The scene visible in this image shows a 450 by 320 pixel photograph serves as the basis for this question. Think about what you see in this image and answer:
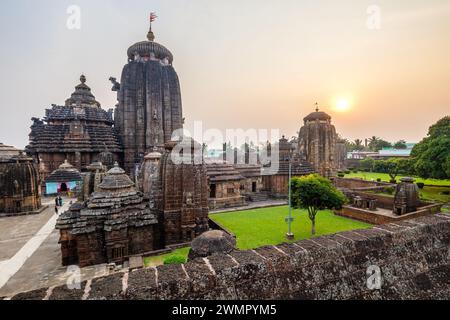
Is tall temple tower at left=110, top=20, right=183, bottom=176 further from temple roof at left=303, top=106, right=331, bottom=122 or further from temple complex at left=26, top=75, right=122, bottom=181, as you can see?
temple roof at left=303, top=106, right=331, bottom=122

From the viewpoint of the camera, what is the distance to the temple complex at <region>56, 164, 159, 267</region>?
1052 centimetres

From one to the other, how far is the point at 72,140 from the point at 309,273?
3511cm

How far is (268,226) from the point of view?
1569cm

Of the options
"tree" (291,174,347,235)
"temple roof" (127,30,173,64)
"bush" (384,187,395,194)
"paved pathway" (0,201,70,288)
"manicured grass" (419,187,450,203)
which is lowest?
"paved pathway" (0,201,70,288)

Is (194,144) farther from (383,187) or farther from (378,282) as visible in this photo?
(383,187)

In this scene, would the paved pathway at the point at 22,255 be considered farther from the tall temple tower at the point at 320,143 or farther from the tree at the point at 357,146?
the tree at the point at 357,146

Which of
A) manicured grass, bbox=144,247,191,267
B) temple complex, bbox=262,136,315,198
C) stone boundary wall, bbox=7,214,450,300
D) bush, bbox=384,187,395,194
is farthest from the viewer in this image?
temple complex, bbox=262,136,315,198

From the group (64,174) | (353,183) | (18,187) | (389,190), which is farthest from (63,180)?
(353,183)

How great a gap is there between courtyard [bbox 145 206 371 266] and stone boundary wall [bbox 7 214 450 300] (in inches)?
376

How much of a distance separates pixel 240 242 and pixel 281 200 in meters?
14.8

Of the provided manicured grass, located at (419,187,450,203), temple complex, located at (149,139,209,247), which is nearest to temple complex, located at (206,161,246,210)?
temple complex, located at (149,139,209,247)

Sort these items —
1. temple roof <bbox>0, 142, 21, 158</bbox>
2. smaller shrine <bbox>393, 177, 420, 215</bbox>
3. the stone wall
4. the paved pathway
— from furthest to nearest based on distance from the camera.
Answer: the stone wall, temple roof <bbox>0, 142, 21, 158</bbox>, smaller shrine <bbox>393, 177, 420, 215</bbox>, the paved pathway
